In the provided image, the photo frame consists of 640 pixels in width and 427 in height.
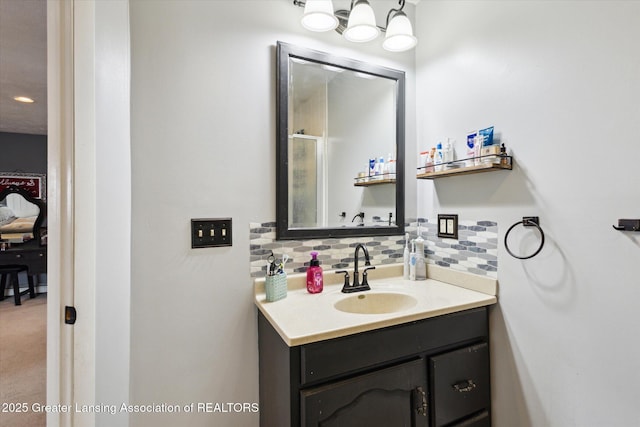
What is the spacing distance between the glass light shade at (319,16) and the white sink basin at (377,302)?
1230 millimetres

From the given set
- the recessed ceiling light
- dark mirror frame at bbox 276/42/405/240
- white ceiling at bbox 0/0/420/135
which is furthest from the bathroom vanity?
the recessed ceiling light

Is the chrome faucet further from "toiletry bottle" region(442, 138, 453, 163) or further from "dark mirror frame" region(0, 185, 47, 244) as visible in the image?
"dark mirror frame" region(0, 185, 47, 244)

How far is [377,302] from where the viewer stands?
1.37m

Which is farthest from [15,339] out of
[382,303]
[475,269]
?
[475,269]

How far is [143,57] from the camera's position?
1113 mm

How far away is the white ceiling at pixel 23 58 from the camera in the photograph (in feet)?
5.00

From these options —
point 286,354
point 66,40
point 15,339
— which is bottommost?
point 15,339

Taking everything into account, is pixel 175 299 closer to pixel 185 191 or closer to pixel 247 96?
pixel 185 191

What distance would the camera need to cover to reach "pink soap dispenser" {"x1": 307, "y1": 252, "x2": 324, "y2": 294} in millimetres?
1316

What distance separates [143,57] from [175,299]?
3.15 feet

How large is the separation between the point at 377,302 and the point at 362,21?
1295mm

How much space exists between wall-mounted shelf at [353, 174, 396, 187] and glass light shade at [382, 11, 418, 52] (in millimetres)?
654

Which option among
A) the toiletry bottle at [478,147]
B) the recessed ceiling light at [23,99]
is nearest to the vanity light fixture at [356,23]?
the toiletry bottle at [478,147]

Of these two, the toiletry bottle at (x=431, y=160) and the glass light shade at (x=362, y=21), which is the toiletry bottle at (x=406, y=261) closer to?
the toiletry bottle at (x=431, y=160)
